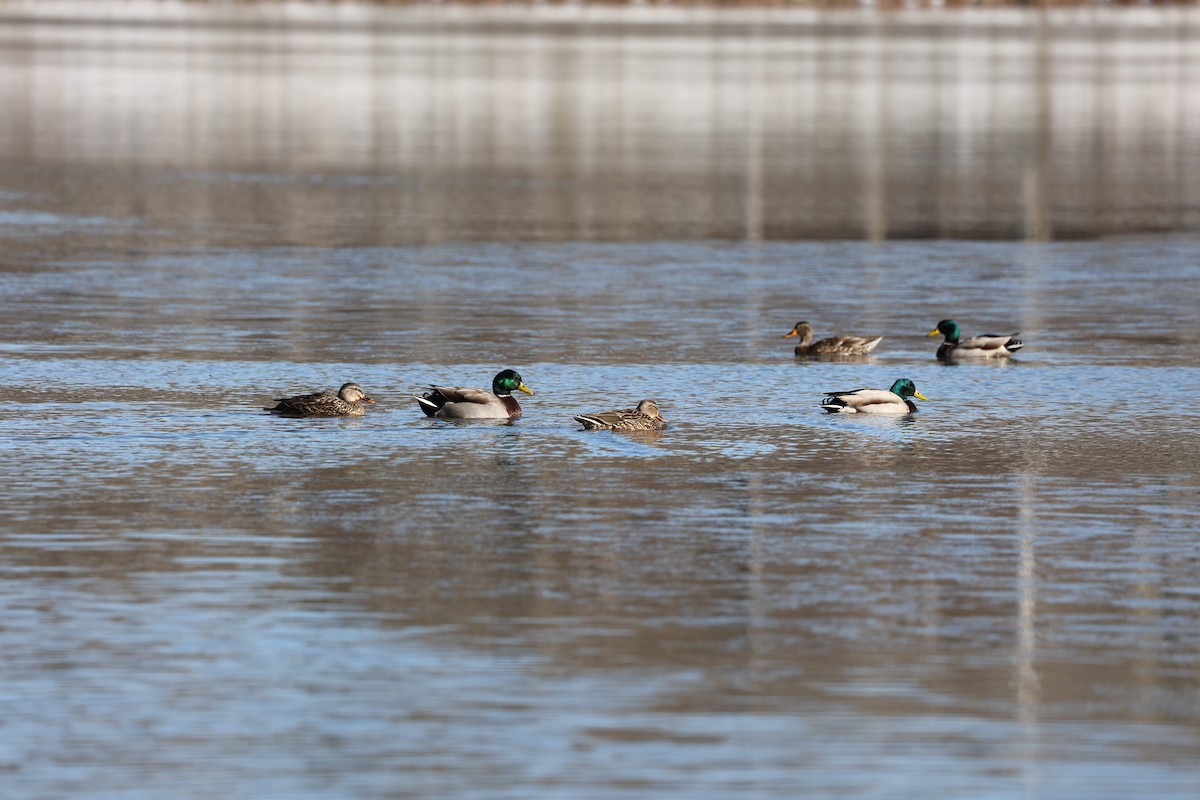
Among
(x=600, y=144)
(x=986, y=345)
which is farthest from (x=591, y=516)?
(x=600, y=144)

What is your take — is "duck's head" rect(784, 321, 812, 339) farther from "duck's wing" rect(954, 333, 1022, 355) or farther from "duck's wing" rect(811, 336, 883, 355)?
"duck's wing" rect(954, 333, 1022, 355)

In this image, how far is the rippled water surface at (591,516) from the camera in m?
10.9

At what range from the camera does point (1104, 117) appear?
257 ft

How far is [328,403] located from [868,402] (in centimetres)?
472

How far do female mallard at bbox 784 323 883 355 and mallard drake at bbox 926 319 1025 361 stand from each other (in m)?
A: 0.77

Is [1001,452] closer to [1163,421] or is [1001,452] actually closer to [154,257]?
[1163,421]

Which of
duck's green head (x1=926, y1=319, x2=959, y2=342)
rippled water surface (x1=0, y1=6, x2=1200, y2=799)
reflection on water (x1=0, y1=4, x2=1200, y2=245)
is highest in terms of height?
reflection on water (x1=0, y1=4, x2=1200, y2=245)

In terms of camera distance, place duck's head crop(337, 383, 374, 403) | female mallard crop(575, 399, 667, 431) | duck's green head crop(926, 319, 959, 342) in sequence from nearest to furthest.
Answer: female mallard crop(575, 399, 667, 431) → duck's head crop(337, 383, 374, 403) → duck's green head crop(926, 319, 959, 342)

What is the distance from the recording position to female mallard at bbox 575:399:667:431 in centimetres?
1927

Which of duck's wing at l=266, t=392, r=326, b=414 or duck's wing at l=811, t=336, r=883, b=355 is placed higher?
duck's wing at l=811, t=336, r=883, b=355

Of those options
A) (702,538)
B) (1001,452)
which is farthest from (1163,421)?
(702,538)

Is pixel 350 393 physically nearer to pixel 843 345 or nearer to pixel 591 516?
pixel 591 516

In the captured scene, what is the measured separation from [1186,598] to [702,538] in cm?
322

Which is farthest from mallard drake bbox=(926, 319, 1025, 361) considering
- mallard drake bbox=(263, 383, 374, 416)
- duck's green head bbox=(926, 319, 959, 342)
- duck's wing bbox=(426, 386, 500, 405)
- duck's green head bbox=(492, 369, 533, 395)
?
mallard drake bbox=(263, 383, 374, 416)
